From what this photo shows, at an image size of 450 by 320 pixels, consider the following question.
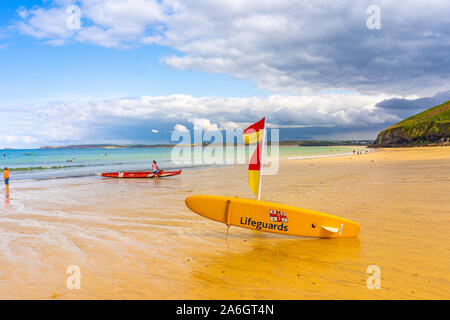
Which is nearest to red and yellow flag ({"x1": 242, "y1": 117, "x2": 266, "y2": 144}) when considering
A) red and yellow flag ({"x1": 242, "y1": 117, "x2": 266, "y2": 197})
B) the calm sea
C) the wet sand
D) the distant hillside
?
red and yellow flag ({"x1": 242, "y1": 117, "x2": 266, "y2": 197})

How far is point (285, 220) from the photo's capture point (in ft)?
21.7

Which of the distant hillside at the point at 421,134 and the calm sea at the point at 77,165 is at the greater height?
the distant hillside at the point at 421,134

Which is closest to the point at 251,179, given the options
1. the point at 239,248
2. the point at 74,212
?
the point at 239,248

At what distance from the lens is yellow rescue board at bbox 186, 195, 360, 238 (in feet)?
21.6

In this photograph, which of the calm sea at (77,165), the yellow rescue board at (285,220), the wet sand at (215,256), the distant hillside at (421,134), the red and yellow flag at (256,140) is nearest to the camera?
the wet sand at (215,256)

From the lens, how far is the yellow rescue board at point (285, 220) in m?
6.60

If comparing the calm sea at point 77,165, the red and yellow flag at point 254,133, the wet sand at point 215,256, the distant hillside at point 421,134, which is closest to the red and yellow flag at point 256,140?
the red and yellow flag at point 254,133

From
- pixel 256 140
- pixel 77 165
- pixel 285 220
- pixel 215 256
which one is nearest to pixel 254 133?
pixel 256 140

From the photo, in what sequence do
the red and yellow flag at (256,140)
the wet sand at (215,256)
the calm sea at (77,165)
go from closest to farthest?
the wet sand at (215,256), the red and yellow flag at (256,140), the calm sea at (77,165)

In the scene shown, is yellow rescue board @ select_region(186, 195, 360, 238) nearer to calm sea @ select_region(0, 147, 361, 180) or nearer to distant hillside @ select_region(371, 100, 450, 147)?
calm sea @ select_region(0, 147, 361, 180)

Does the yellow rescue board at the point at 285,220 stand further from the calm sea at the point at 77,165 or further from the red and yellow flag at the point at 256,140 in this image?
the calm sea at the point at 77,165
